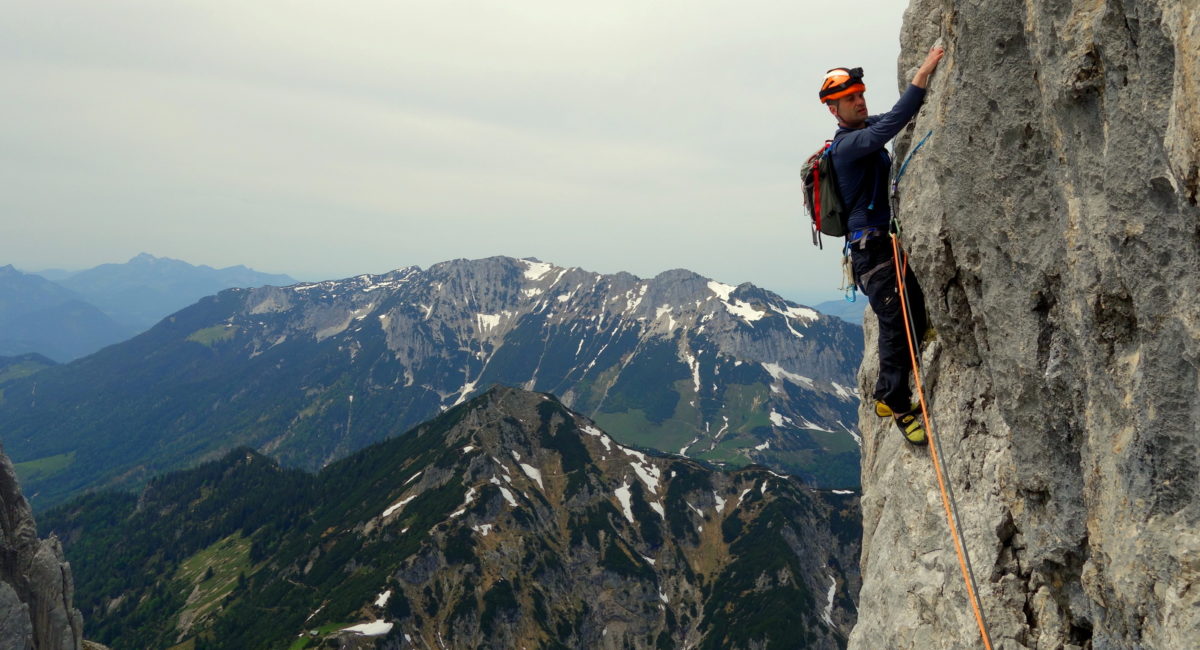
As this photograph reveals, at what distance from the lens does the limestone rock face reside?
6156mm

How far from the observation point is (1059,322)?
27.4ft

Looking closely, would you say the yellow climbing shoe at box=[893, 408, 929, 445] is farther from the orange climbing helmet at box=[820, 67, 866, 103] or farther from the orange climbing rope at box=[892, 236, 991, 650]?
the orange climbing helmet at box=[820, 67, 866, 103]

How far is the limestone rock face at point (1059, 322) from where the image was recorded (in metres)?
6.16

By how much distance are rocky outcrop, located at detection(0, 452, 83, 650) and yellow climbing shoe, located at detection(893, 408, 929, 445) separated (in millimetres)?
101737

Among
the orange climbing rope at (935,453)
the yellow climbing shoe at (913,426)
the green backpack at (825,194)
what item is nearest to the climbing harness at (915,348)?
the orange climbing rope at (935,453)

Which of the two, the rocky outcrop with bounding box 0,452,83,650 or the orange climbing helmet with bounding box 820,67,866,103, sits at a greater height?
the orange climbing helmet with bounding box 820,67,866,103

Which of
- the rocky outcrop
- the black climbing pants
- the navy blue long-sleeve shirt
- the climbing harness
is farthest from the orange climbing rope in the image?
the rocky outcrop

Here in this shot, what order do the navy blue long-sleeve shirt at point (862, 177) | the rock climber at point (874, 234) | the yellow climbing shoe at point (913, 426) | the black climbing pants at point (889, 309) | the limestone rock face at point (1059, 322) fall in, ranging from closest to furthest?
1. the limestone rock face at point (1059, 322)
2. the navy blue long-sleeve shirt at point (862, 177)
3. the rock climber at point (874, 234)
4. the black climbing pants at point (889, 309)
5. the yellow climbing shoe at point (913, 426)

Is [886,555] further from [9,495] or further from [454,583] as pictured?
[454,583]

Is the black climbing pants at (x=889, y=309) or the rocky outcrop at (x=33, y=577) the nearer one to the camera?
the black climbing pants at (x=889, y=309)

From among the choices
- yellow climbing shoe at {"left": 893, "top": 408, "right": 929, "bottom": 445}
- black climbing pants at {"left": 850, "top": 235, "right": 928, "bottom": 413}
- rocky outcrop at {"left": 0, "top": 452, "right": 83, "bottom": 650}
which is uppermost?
black climbing pants at {"left": 850, "top": 235, "right": 928, "bottom": 413}

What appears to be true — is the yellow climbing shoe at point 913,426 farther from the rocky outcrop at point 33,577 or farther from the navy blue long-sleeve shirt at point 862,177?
the rocky outcrop at point 33,577

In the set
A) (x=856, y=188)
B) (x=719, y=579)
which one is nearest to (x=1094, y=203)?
(x=856, y=188)

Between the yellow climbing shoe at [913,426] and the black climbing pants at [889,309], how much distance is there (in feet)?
0.50
